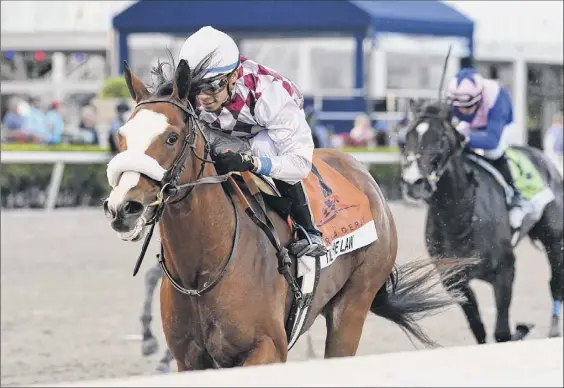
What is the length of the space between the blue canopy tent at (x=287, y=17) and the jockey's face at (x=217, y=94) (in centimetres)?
1285

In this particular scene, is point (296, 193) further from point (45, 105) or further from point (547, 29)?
point (547, 29)

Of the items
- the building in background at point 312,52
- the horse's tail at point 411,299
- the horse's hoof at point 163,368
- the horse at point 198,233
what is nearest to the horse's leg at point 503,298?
the horse's tail at point 411,299

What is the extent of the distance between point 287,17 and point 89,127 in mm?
3228

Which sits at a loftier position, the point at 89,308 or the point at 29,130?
the point at 89,308

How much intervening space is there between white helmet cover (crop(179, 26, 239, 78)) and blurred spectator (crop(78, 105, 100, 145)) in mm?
13669

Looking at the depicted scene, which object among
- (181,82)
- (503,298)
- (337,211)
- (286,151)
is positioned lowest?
(503,298)

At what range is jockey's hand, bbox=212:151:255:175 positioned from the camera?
4.33 meters

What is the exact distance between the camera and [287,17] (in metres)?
17.9

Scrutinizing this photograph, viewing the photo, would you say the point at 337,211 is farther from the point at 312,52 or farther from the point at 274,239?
the point at 312,52

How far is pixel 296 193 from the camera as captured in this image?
185 inches

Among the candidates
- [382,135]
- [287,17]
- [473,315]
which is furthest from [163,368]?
[287,17]

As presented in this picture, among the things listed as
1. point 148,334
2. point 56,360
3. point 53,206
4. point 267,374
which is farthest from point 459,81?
point 53,206

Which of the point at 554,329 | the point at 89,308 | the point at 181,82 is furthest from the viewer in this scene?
the point at 89,308

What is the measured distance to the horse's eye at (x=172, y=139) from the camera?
13.3ft
